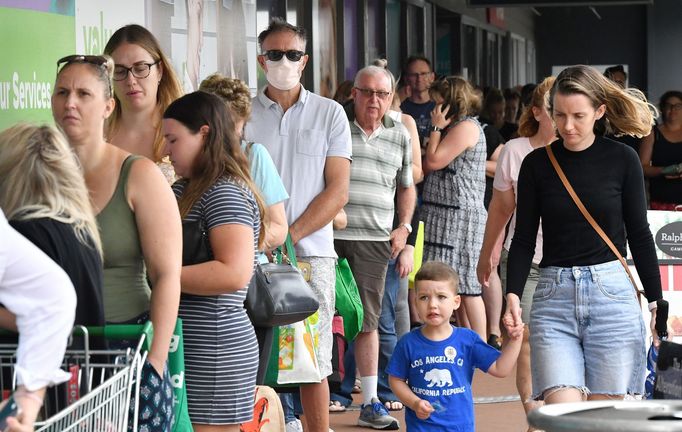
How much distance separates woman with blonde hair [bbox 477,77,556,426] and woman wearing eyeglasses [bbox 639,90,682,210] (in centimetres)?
393

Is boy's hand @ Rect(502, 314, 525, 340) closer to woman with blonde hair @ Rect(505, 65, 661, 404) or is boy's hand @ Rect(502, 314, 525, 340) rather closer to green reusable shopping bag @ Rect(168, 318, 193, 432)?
woman with blonde hair @ Rect(505, 65, 661, 404)

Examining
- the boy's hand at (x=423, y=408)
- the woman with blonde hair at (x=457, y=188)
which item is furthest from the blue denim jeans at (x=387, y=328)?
the boy's hand at (x=423, y=408)

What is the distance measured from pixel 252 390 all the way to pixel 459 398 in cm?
116

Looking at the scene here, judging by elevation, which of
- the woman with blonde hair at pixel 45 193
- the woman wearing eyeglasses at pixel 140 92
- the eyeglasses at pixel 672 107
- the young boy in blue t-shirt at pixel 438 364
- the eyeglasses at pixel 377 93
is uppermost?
the eyeglasses at pixel 672 107

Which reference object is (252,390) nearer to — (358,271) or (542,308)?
(542,308)

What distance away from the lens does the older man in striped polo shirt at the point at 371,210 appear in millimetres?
7254

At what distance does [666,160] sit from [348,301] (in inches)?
193

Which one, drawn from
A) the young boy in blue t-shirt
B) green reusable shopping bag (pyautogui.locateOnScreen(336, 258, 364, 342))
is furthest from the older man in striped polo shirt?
the young boy in blue t-shirt

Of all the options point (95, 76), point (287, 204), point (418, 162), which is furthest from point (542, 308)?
point (418, 162)

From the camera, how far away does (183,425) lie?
12.8 feet

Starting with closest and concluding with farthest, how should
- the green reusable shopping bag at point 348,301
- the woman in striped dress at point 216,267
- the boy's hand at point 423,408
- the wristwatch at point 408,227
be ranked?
the woman in striped dress at point 216,267 → the boy's hand at point 423,408 → the green reusable shopping bag at point 348,301 → the wristwatch at point 408,227

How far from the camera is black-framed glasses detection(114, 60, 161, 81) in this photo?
5.02 m

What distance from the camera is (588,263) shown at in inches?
197

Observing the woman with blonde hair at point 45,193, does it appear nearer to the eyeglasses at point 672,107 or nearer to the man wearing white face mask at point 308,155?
the man wearing white face mask at point 308,155
